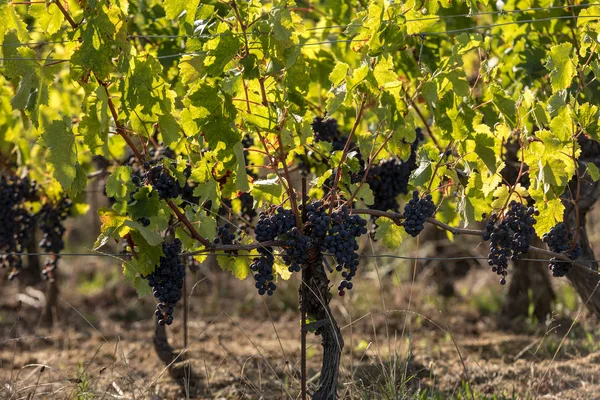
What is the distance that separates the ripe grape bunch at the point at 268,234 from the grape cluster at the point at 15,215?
1.99 meters

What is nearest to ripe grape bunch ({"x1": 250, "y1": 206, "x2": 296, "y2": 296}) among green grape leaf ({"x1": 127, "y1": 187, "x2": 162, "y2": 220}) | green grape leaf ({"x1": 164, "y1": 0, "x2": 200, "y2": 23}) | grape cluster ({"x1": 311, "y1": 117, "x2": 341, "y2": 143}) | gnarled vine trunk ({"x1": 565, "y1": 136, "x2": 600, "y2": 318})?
green grape leaf ({"x1": 127, "y1": 187, "x2": 162, "y2": 220})

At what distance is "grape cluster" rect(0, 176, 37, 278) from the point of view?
4.78 meters

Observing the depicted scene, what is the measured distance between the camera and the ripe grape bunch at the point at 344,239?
10.4ft

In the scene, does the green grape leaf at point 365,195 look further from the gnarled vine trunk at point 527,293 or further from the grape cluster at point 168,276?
the gnarled vine trunk at point 527,293

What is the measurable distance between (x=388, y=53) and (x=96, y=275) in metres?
6.12

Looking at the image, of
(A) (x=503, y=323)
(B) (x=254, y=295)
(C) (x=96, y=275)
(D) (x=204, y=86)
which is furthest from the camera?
(C) (x=96, y=275)

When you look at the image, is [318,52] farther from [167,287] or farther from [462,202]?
[167,287]

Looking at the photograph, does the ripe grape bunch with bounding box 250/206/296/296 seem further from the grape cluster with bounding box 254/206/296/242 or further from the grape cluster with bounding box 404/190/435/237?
the grape cluster with bounding box 404/190/435/237

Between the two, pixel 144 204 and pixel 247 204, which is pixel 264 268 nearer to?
pixel 144 204

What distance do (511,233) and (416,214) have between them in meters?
0.44

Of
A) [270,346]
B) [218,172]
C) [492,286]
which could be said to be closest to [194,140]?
[218,172]

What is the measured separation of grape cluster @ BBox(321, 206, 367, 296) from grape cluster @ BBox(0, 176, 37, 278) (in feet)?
7.43

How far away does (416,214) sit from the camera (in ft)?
11.0

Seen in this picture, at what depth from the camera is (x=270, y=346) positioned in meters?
5.77
